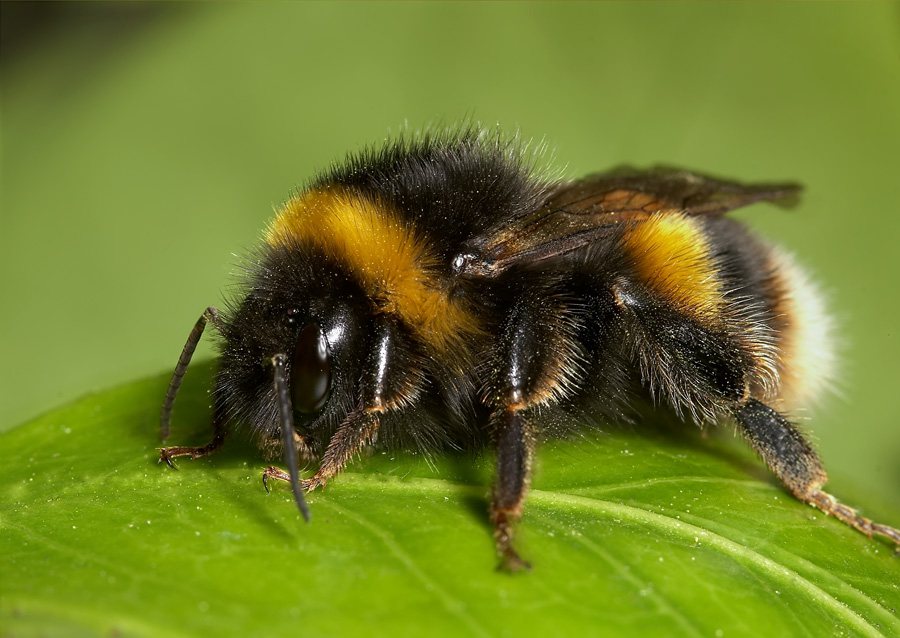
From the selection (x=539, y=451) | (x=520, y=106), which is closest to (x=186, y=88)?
(x=520, y=106)

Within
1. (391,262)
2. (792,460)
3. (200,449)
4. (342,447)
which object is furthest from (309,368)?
(792,460)

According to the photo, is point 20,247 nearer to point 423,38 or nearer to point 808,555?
point 423,38

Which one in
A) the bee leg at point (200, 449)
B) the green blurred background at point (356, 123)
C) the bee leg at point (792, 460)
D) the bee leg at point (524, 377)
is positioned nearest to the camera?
the bee leg at point (524, 377)

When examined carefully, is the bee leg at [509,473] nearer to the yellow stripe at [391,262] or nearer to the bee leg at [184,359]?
the yellow stripe at [391,262]

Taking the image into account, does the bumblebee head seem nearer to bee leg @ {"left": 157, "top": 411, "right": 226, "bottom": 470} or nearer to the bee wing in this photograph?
bee leg @ {"left": 157, "top": 411, "right": 226, "bottom": 470}

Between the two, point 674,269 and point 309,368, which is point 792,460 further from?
point 309,368

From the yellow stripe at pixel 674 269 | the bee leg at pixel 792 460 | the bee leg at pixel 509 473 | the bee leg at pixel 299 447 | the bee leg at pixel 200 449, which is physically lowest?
the bee leg at pixel 200 449

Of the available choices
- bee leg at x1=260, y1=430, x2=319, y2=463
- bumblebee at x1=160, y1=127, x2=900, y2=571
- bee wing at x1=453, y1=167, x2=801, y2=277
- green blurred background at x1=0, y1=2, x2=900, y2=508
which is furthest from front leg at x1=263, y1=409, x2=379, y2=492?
green blurred background at x1=0, y1=2, x2=900, y2=508

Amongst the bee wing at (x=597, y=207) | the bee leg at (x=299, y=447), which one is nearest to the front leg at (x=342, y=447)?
the bee leg at (x=299, y=447)
